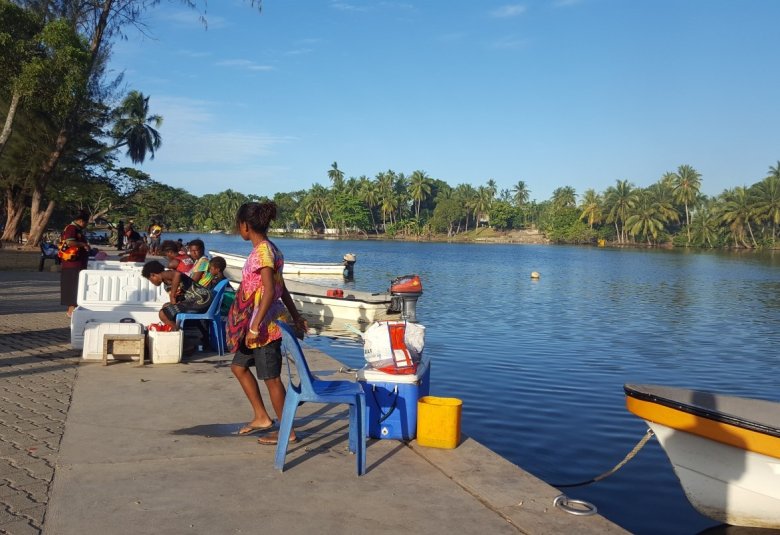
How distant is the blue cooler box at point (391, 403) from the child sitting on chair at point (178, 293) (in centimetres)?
416

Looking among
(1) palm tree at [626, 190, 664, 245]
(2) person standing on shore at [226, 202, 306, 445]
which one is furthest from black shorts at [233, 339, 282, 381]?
(1) palm tree at [626, 190, 664, 245]

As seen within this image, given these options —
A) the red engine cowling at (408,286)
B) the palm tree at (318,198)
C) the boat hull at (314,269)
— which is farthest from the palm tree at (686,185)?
the red engine cowling at (408,286)

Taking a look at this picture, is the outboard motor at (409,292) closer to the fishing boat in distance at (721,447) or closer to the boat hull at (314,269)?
the fishing boat in distance at (721,447)

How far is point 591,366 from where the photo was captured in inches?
557

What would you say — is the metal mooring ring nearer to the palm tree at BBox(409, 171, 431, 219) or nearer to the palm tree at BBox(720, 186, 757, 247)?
the palm tree at BBox(720, 186, 757, 247)

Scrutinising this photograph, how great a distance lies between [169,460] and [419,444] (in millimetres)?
1972

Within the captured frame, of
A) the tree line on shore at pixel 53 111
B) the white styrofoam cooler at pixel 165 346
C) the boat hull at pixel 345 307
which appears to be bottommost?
the boat hull at pixel 345 307

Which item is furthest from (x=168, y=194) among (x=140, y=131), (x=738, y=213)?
(x=738, y=213)

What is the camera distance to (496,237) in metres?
152

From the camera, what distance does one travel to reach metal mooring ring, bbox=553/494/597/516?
13.9 ft

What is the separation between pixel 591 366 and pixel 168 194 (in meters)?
50.9

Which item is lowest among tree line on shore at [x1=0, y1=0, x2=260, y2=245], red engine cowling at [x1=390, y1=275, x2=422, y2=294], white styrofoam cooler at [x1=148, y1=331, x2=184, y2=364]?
white styrofoam cooler at [x1=148, y1=331, x2=184, y2=364]

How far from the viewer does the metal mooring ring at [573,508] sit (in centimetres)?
424

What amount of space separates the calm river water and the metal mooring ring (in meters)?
2.10
